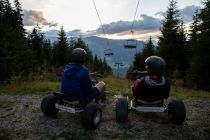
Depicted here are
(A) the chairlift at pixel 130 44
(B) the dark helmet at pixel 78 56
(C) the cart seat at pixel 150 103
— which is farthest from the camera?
(A) the chairlift at pixel 130 44

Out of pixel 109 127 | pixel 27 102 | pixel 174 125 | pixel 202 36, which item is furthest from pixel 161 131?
pixel 202 36

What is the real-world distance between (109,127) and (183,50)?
3202 centimetres

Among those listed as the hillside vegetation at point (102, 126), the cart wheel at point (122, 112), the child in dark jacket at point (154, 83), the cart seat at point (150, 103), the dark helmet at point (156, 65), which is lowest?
the hillside vegetation at point (102, 126)

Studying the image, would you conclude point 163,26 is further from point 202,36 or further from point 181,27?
point 202,36

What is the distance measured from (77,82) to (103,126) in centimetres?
133

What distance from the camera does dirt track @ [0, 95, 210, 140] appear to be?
688 centimetres

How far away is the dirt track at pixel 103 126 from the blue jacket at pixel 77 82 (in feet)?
2.57

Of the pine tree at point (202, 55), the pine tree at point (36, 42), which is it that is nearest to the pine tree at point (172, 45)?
the pine tree at point (202, 55)

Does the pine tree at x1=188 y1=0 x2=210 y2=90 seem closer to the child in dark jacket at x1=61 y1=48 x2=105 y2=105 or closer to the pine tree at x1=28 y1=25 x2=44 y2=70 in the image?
the child in dark jacket at x1=61 y1=48 x2=105 y2=105

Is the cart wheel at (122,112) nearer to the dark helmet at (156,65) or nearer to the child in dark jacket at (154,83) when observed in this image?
the child in dark jacket at (154,83)

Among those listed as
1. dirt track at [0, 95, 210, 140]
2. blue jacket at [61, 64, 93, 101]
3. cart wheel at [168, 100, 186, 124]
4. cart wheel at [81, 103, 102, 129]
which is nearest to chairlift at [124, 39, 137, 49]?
dirt track at [0, 95, 210, 140]

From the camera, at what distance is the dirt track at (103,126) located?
22.6 ft

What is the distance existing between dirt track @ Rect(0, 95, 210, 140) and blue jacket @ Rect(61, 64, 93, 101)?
78 cm

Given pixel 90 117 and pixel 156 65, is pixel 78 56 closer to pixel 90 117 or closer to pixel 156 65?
pixel 90 117
